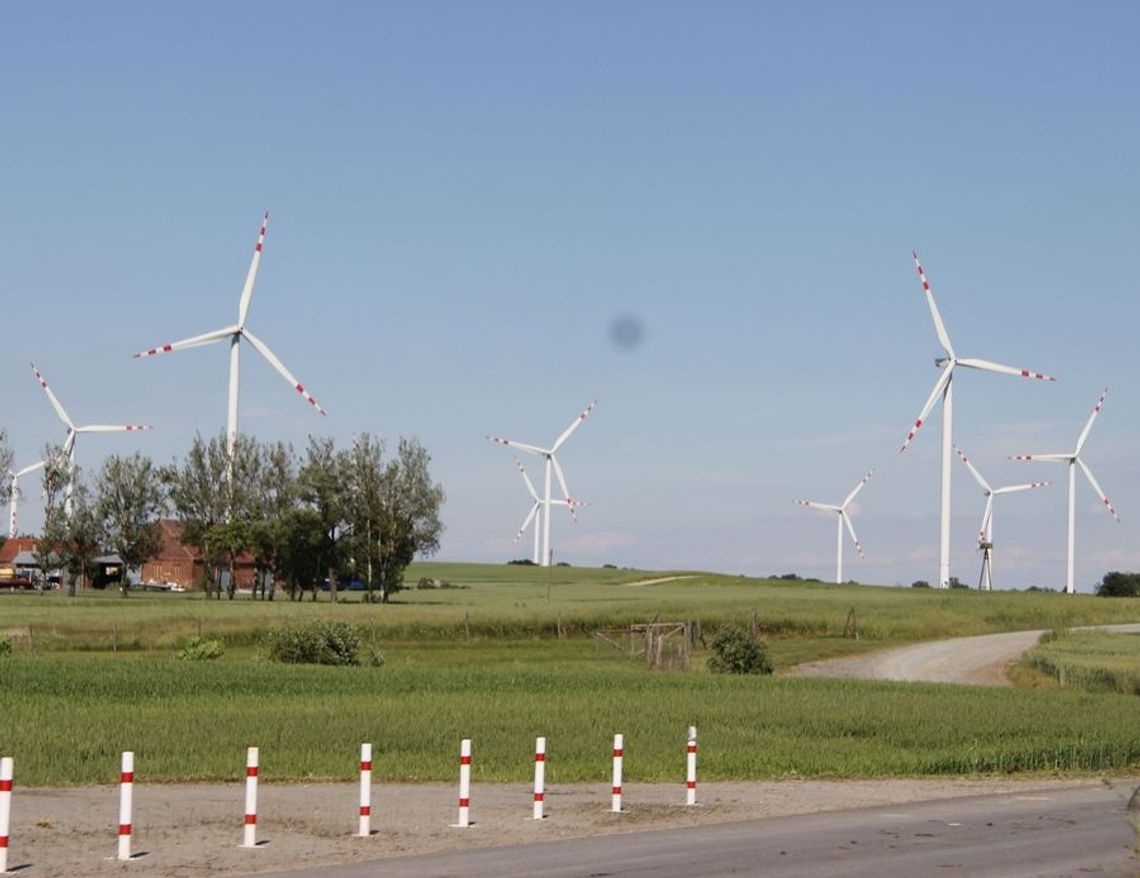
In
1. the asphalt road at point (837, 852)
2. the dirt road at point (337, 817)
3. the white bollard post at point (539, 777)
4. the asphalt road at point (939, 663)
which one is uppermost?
the white bollard post at point (539, 777)

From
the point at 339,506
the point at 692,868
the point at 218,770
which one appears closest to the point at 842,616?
the point at 339,506

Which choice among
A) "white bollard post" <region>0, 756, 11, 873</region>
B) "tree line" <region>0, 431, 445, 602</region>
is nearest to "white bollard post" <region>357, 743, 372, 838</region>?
"white bollard post" <region>0, 756, 11, 873</region>

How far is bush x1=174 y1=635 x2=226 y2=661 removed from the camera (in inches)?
2712

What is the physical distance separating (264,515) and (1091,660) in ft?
279

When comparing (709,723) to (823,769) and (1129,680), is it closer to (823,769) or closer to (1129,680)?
(823,769)

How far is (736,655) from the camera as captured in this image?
70.4 m

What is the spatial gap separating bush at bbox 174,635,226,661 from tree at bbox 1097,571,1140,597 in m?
143

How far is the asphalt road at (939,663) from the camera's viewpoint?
75556 millimetres

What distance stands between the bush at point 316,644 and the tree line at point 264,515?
233 ft

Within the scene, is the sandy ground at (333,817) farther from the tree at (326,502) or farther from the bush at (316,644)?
the tree at (326,502)

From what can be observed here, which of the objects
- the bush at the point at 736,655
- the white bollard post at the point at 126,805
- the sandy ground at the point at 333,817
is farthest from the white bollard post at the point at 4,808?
the bush at the point at 736,655

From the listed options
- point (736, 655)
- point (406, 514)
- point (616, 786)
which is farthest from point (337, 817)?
point (406, 514)

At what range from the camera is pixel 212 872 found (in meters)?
18.9

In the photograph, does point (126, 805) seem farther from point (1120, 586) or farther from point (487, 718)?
point (1120, 586)
